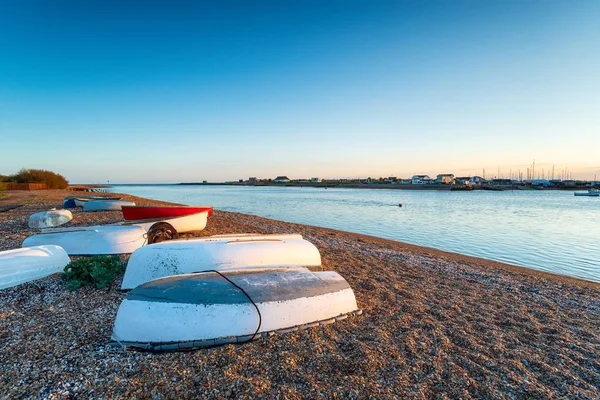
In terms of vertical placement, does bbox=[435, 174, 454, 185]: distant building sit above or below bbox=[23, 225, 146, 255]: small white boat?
above

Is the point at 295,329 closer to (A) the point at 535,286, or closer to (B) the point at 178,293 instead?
(B) the point at 178,293

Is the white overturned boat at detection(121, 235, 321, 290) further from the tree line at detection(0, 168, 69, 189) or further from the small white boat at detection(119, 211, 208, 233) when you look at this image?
the tree line at detection(0, 168, 69, 189)

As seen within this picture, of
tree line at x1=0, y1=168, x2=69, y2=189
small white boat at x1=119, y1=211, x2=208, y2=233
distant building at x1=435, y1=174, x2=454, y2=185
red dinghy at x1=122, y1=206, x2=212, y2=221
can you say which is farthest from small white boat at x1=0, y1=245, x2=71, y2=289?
distant building at x1=435, y1=174, x2=454, y2=185

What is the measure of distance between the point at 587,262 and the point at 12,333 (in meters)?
13.3

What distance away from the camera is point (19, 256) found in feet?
16.6

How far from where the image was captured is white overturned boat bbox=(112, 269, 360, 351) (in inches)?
126

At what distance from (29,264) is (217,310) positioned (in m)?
3.93

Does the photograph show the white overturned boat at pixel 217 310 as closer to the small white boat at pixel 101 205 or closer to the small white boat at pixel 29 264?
the small white boat at pixel 29 264

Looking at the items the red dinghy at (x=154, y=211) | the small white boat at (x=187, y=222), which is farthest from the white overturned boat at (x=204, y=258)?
the red dinghy at (x=154, y=211)

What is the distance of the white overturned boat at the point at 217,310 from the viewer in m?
3.19

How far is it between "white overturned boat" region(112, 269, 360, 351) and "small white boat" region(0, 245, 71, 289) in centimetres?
285

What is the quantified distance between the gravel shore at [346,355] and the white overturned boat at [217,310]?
0.15 metres

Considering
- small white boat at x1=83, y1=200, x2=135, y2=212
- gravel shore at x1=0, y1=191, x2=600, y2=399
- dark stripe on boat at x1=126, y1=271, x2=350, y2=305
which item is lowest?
gravel shore at x1=0, y1=191, x2=600, y2=399

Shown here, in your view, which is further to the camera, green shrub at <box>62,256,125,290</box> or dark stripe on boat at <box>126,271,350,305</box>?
green shrub at <box>62,256,125,290</box>
